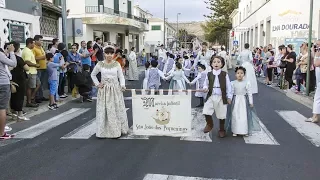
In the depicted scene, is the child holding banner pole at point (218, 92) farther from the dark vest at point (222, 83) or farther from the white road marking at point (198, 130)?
the white road marking at point (198, 130)

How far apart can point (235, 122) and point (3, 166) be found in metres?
4.21

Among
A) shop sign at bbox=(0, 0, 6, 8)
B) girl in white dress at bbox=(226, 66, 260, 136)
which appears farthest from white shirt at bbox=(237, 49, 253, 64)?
shop sign at bbox=(0, 0, 6, 8)

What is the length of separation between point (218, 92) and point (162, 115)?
119cm

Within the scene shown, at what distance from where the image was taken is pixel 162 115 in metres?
7.32

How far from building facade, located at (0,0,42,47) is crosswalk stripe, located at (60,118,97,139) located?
6265 millimetres

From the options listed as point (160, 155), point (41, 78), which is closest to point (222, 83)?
point (160, 155)

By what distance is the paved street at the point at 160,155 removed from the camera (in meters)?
5.11

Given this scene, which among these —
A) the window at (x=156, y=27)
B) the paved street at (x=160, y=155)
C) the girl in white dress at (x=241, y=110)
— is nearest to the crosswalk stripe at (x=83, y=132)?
the paved street at (x=160, y=155)

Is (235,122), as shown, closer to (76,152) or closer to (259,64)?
(76,152)

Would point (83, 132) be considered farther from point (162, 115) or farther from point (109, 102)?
point (162, 115)

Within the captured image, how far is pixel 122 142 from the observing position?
22.4 ft

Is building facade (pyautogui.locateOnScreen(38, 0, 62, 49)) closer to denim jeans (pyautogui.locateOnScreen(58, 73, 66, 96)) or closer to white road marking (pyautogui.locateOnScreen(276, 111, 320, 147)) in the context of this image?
denim jeans (pyautogui.locateOnScreen(58, 73, 66, 96))

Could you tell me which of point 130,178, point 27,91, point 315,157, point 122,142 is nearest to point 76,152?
point 122,142

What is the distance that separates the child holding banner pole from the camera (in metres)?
7.08
